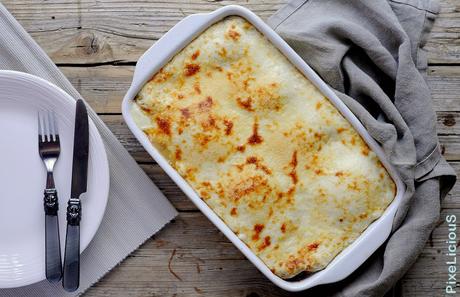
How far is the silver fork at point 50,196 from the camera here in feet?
5.19

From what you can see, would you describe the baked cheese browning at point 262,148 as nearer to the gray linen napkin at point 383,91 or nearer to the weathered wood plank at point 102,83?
the gray linen napkin at point 383,91

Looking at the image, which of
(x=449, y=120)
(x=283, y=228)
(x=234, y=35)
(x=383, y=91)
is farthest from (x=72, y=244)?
(x=449, y=120)

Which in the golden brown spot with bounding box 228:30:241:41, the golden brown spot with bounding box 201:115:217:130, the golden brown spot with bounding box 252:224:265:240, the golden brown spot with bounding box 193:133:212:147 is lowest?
the golden brown spot with bounding box 252:224:265:240

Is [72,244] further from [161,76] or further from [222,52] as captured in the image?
[222,52]

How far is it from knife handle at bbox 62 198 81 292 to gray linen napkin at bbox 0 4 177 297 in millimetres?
105

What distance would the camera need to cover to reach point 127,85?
173 centimetres

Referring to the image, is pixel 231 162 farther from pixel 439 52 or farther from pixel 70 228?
pixel 439 52

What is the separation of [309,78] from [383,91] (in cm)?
25

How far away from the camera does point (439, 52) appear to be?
1754 mm

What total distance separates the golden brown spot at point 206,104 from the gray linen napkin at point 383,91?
277 mm

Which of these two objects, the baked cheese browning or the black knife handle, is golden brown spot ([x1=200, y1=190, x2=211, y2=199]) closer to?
the baked cheese browning

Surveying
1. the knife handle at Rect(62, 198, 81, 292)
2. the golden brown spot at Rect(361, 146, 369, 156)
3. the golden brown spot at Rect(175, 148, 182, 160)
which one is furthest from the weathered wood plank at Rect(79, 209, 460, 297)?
the golden brown spot at Rect(361, 146, 369, 156)

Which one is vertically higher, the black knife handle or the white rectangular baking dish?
the white rectangular baking dish

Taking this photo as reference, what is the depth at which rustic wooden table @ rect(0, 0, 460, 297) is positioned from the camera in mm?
1729
